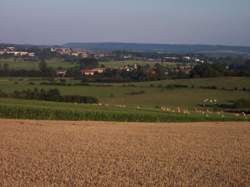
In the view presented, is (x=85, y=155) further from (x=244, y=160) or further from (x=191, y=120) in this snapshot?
(x=191, y=120)

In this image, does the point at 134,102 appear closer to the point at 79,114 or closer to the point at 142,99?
the point at 142,99

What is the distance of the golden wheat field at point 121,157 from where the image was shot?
14.9m

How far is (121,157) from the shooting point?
19531 millimetres

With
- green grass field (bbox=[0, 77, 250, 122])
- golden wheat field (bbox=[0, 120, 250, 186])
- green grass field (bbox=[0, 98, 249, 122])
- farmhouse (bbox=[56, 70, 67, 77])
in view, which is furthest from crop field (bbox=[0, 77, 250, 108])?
golden wheat field (bbox=[0, 120, 250, 186])

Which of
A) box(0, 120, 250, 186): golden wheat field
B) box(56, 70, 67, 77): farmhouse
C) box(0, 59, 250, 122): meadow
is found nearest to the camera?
box(0, 120, 250, 186): golden wheat field

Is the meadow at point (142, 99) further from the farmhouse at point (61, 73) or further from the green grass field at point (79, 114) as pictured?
the farmhouse at point (61, 73)

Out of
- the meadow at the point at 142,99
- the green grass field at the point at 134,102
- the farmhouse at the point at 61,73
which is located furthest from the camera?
the farmhouse at the point at 61,73

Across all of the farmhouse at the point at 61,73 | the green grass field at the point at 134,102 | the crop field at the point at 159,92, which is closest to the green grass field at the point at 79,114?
the green grass field at the point at 134,102

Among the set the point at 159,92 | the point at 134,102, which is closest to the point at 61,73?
the point at 159,92

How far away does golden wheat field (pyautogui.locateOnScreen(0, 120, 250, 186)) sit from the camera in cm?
1491

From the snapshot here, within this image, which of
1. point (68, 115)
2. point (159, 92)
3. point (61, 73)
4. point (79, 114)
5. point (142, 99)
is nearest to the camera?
point (68, 115)

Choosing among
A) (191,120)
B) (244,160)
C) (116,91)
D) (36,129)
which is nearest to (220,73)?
(116,91)

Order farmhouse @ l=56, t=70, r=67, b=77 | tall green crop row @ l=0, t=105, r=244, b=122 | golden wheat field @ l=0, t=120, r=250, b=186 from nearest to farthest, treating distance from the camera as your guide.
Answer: golden wheat field @ l=0, t=120, r=250, b=186 < tall green crop row @ l=0, t=105, r=244, b=122 < farmhouse @ l=56, t=70, r=67, b=77

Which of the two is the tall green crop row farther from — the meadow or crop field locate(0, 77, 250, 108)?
crop field locate(0, 77, 250, 108)
